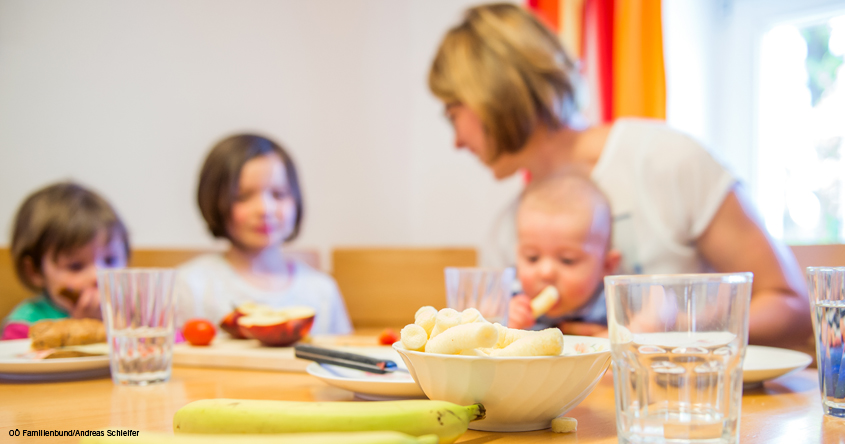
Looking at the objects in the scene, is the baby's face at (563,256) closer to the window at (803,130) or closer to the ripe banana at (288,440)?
the ripe banana at (288,440)

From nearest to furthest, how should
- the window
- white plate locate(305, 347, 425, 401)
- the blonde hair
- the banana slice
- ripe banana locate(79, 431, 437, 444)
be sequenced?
1. ripe banana locate(79, 431, 437, 444)
2. white plate locate(305, 347, 425, 401)
3. the banana slice
4. the blonde hair
5. the window

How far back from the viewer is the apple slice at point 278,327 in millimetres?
969

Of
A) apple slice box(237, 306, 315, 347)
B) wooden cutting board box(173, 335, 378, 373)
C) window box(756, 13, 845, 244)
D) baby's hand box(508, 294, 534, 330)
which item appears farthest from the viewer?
window box(756, 13, 845, 244)

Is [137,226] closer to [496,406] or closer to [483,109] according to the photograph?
[483,109]

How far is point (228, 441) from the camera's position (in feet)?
1.11

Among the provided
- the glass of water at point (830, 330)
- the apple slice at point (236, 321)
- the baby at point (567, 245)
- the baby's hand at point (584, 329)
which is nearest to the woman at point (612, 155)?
the baby at point (567, 245)

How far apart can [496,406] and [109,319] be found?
1.69 ft

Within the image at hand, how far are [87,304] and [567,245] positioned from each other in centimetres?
106

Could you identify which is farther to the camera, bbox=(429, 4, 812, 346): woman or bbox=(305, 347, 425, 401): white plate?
bbox=(429, 4, 812, 346): woman

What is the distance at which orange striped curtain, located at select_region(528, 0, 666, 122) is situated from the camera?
7.22 ft

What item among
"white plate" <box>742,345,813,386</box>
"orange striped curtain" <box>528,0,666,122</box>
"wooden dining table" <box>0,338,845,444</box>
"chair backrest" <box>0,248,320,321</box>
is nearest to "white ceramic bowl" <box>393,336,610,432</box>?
"wooden dining table" <box>0,338,845,444</box>

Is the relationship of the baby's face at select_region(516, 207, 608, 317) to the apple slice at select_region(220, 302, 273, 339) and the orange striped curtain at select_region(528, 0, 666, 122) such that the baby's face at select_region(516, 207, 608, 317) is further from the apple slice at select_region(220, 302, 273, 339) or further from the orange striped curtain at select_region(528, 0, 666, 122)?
the orange striped curtain at select_region(528, 0, 666, 122)

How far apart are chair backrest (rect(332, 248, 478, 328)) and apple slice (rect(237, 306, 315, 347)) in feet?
3.84

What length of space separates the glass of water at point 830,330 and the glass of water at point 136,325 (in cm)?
68
